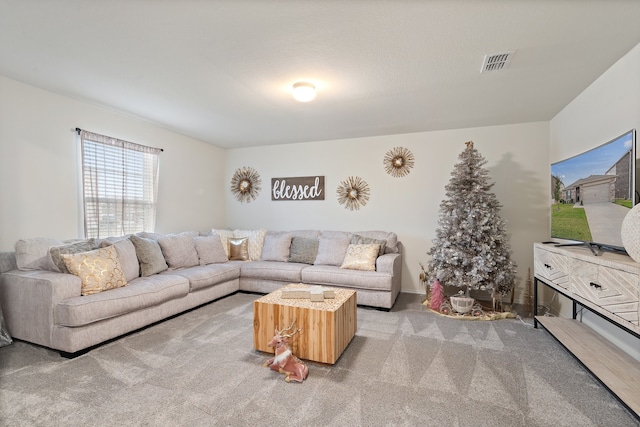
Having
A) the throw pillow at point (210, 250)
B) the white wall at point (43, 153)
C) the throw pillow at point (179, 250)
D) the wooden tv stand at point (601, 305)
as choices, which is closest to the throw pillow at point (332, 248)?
the throw pillow at point (210, 250)

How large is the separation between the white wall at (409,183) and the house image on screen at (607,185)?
54.4 inches

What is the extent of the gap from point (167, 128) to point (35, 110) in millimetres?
1563

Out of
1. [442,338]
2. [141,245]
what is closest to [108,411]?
[141,245]

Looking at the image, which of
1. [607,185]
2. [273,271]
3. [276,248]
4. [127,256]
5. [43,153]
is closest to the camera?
[607,185]

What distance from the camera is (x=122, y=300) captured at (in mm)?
2693

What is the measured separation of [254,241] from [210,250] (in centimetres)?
74

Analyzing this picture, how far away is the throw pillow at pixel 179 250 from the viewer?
3.82m

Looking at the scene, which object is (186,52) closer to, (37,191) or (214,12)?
(214,12)

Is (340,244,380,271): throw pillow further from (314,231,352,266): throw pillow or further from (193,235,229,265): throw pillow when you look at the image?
(193,235,229,265): throw pillow

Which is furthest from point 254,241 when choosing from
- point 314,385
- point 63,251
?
point 314,385

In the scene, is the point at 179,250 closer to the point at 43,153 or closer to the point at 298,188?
the point at 43,153

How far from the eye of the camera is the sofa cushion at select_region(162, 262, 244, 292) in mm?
3557

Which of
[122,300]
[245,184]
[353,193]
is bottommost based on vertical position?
[122,300]

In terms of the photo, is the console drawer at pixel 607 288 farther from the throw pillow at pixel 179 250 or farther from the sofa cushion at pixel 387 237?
the throw pillow at pixel 179 250
